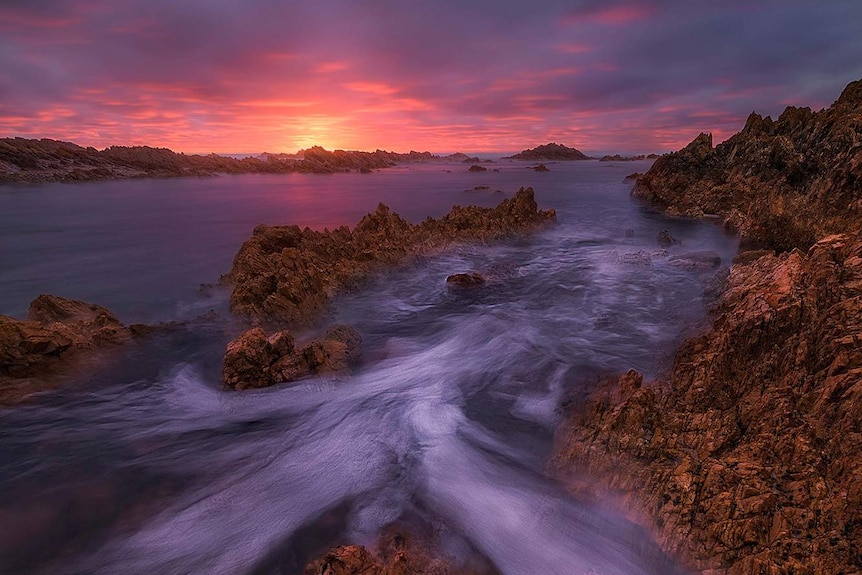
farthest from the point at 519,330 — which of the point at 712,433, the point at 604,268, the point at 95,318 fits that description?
the point at 95,318

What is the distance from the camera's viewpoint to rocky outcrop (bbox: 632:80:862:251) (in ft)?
51.6

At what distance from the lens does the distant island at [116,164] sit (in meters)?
61.1

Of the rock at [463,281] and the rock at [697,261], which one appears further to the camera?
the rock at [697,261]

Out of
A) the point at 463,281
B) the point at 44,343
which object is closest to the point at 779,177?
the point at 463,281

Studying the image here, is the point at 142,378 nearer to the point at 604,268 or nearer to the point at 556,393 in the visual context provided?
the point at 556,393

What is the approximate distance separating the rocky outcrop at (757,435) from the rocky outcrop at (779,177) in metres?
7.07

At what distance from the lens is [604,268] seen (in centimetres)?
1919

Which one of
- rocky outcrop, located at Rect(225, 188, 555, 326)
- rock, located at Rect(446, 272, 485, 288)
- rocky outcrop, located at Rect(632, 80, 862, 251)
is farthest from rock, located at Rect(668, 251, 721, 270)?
rocky outcrop, located at Rect(225, 188, 555, 326)

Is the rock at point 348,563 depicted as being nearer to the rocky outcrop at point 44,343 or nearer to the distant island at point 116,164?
the rocky outcrop at point 44,343

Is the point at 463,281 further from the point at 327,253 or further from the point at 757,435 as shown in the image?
the point at 757,435

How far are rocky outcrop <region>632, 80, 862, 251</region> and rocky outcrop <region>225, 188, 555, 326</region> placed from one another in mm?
12890

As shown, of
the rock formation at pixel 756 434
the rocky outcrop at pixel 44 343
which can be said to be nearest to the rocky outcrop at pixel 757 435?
the rock formation at pixel 756 434

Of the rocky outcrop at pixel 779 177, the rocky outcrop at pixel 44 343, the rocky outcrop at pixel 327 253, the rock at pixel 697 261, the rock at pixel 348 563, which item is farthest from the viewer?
the rock at pixel 697 261

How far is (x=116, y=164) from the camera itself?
76062mm
